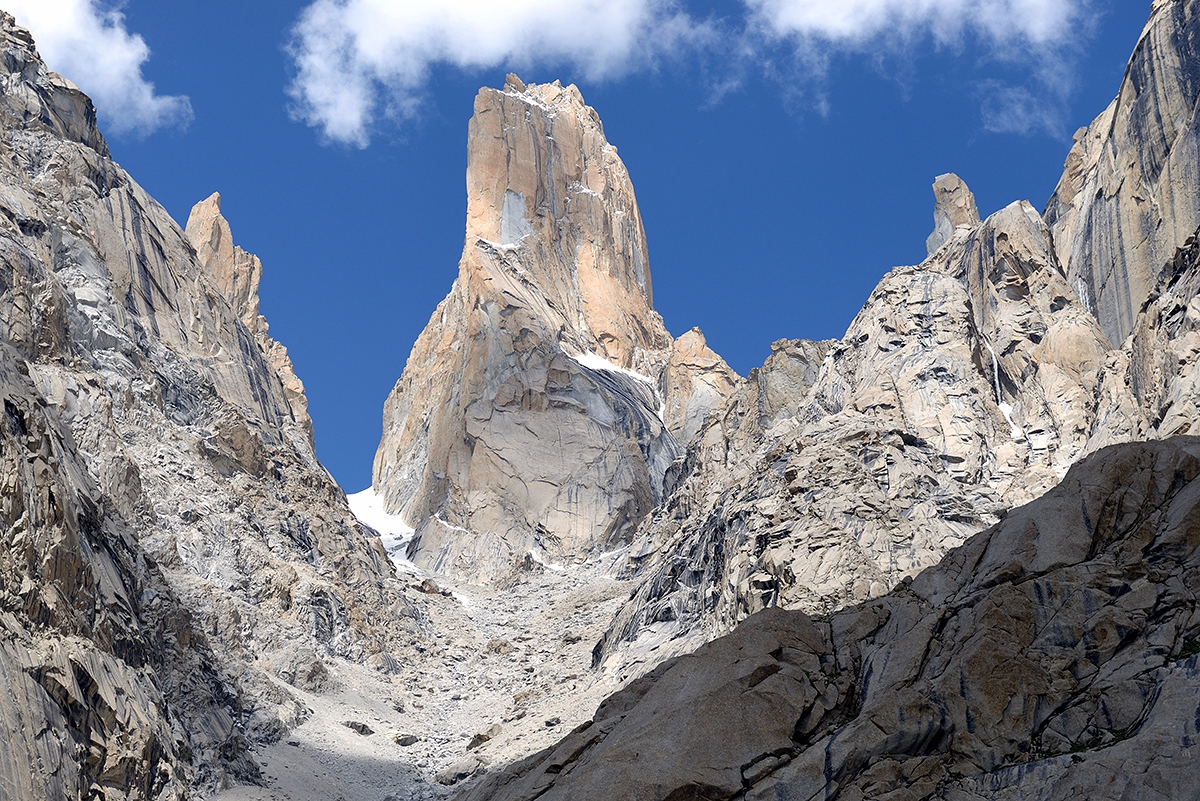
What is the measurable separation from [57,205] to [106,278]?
18.5ft

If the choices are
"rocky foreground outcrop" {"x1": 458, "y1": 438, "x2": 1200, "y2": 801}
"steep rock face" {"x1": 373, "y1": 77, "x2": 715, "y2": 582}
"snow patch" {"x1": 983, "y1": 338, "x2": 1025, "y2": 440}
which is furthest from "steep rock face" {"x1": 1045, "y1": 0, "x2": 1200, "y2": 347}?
"steep rock face" {"x1": 373, "y1": 77, "x2": 715, "y2": 582}

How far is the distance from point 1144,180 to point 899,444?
25.8m

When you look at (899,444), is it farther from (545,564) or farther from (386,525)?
(386,525)

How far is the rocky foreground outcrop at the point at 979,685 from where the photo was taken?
1930 cm

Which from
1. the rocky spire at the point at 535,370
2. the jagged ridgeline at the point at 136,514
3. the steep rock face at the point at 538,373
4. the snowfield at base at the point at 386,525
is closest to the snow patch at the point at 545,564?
the steep rock face at the point at 538,373

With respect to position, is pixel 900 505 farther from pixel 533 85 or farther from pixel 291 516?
pixel 533 85

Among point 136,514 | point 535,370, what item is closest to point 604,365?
point 535,370

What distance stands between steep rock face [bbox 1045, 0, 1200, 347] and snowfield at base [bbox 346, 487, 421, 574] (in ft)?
200

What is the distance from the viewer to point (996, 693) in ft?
68.6

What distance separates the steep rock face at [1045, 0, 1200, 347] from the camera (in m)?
68.1

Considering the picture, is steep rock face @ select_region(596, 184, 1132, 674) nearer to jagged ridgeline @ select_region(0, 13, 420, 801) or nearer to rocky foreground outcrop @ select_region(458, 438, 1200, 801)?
jagged ridgeline @ select_region(0, 13, 420, 801)

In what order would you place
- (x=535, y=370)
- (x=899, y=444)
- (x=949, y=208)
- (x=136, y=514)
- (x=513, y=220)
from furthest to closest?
(x=513, y=220) → (x=535, y=370) → (x=949, y=208) → (x=136, y=514) → (x=899, y=444)

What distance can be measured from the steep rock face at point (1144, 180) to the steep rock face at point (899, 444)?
215cm

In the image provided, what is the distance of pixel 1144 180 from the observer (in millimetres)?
72312
